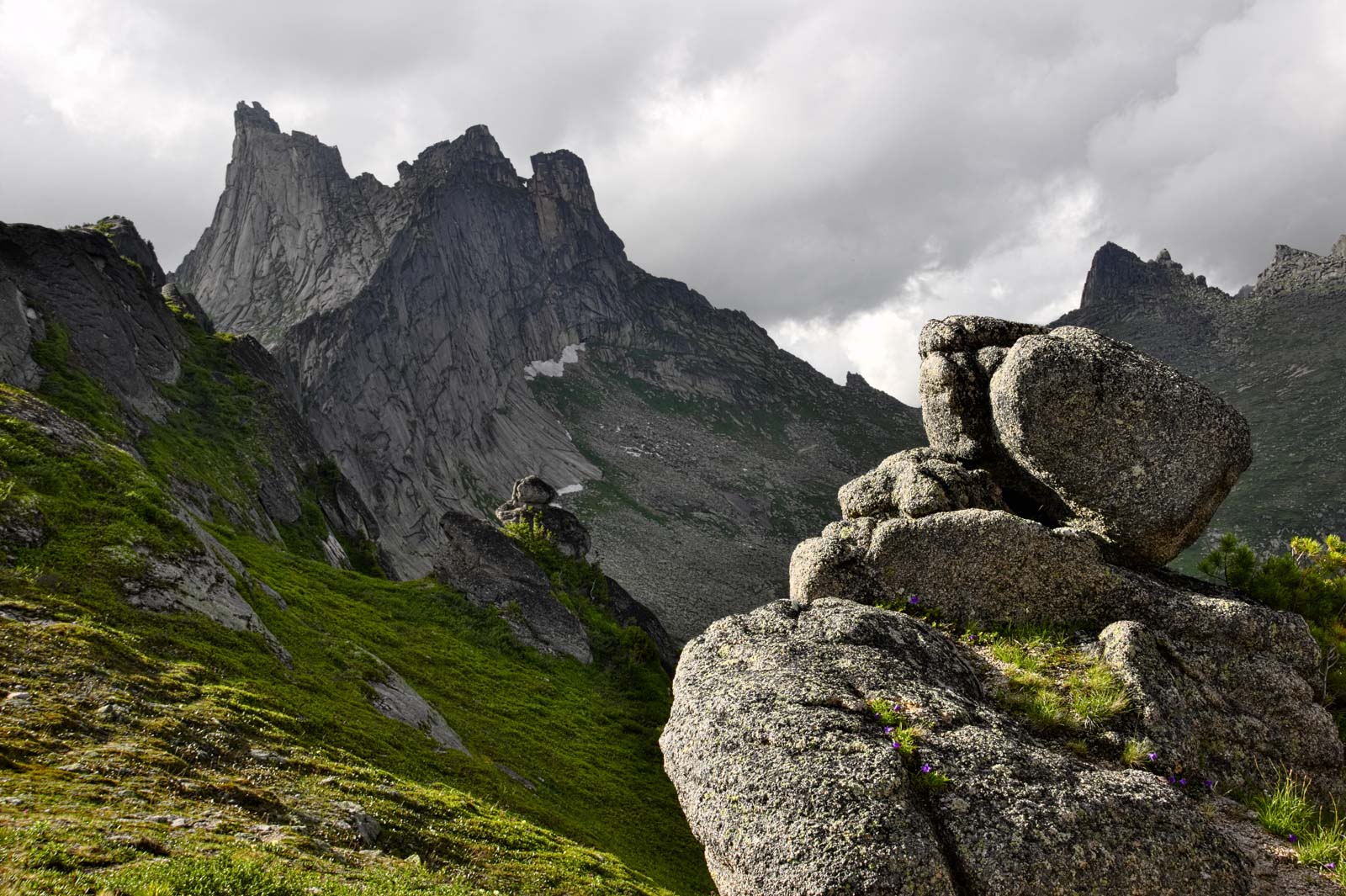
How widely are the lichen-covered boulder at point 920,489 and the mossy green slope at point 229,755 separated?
42.3 feet

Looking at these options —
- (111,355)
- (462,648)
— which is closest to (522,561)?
A: (462,648)

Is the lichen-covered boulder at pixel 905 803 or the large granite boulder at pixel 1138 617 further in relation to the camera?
the large granite boulder at pixel 1138 617

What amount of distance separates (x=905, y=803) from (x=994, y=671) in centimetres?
690

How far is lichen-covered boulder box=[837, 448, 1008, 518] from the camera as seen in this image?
22906 mm

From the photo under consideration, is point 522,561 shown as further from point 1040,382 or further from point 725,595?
point 725,595

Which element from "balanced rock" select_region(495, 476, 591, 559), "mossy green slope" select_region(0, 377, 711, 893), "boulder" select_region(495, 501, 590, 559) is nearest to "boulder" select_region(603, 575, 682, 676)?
"boulder" select_region(495, 501, 590, 559)

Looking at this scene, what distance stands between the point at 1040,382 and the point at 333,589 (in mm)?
38090

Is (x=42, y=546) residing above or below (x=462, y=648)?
above

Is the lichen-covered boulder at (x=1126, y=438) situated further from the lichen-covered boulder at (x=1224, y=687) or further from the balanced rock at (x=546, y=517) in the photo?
the balanced rock at (x=546, y=517)

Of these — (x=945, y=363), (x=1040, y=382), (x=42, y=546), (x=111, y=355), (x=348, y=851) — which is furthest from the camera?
(x=111, y=355)

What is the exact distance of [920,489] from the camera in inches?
912

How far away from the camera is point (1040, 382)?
2150 centimetres

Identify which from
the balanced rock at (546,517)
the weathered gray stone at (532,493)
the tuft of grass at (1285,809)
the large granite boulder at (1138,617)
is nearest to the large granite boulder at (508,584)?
the balanced rock at (546,517)

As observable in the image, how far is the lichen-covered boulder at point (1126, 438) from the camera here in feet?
68.4
